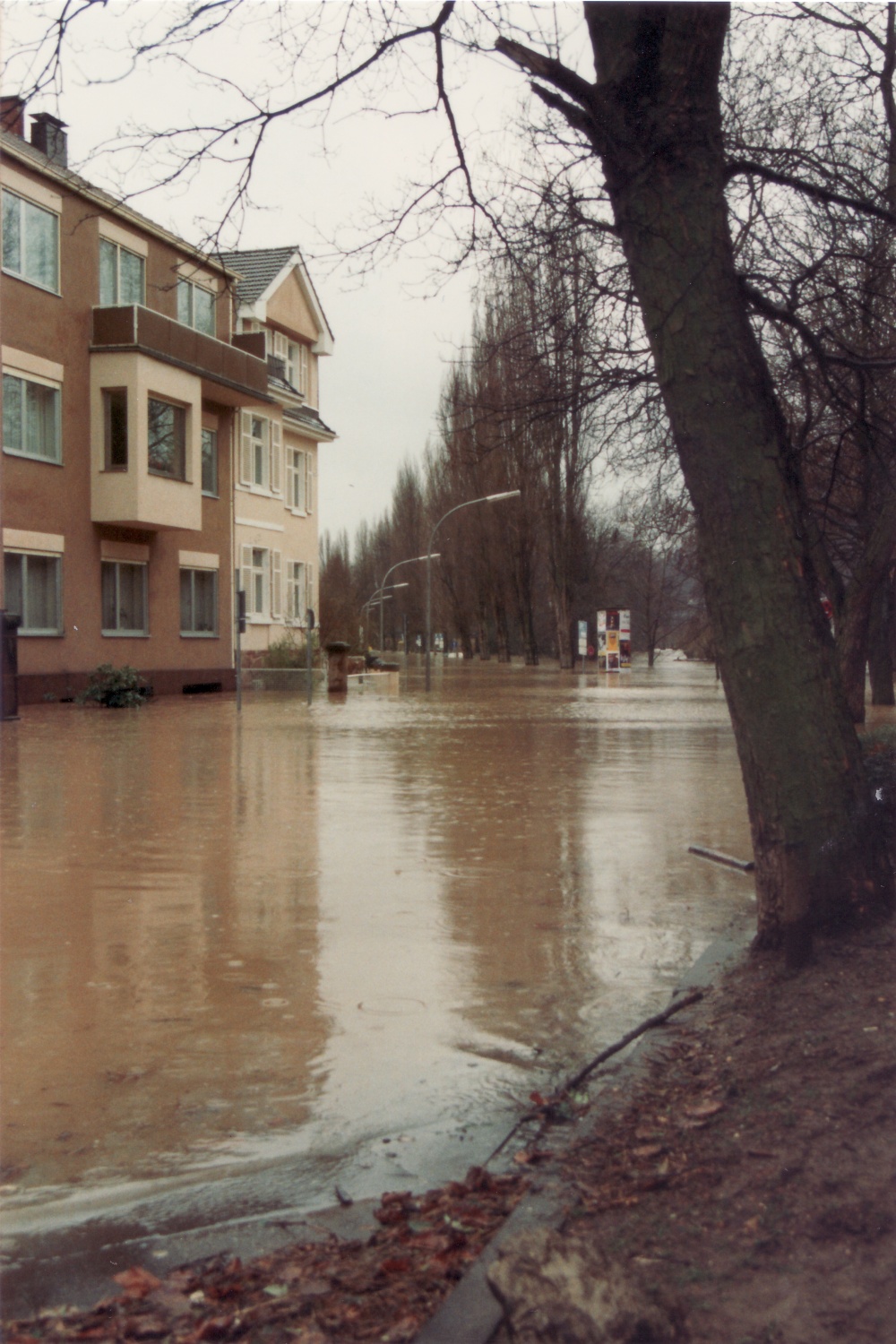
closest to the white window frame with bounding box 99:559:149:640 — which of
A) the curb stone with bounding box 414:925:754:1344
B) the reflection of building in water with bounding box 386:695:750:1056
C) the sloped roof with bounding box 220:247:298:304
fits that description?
the sloped roof with bounding box 220:247:298:304

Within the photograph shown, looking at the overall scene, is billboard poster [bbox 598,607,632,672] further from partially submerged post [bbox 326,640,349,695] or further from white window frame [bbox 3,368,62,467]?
white window frame [bbox 3,368,62,467]

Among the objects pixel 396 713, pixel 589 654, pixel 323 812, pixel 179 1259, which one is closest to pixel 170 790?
pixel 323 812

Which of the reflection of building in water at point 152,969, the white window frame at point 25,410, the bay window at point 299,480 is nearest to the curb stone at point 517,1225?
the reflection of building in water at point 152,969

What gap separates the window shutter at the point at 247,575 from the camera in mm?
36531

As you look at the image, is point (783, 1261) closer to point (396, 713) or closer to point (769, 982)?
point (769, 982)

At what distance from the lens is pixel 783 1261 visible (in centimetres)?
264

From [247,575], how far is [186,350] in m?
7.95

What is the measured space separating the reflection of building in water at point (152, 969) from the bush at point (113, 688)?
13.4 m

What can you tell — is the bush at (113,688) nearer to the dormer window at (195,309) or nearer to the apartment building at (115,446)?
the apartment building at (115,446)

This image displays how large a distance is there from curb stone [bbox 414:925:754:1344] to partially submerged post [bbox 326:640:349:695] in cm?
3062

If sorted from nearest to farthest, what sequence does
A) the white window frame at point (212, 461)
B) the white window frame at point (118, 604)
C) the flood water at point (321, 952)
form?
the flood water at point (321, 952) → the white window frame at point (118, 604) → the white window frame at point (212, 461)

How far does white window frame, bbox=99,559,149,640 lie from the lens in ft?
94.0

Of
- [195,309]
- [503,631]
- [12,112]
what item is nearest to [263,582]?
[195,309]

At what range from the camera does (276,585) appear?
3922 cm
